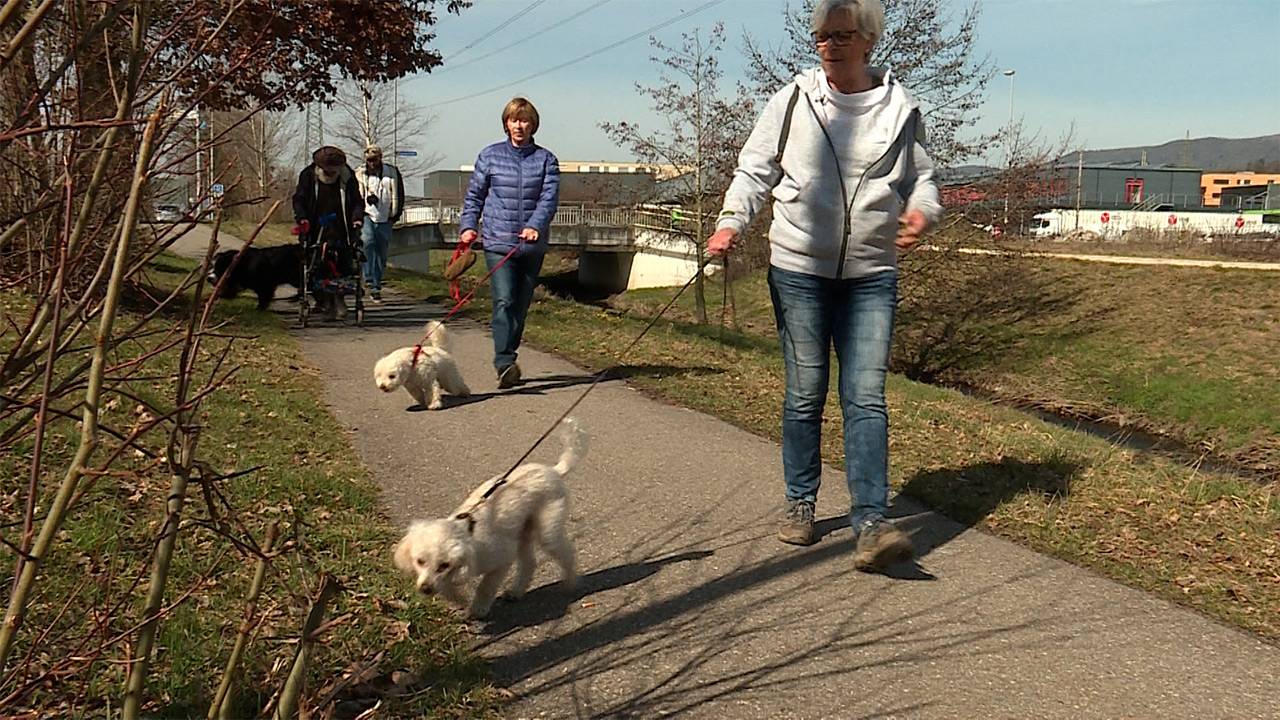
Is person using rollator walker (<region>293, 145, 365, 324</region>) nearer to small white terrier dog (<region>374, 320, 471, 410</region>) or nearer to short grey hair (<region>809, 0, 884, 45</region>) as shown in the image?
small white terrier dog (<region>374, 320, 471, 410</region>)

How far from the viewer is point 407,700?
10.2 feet

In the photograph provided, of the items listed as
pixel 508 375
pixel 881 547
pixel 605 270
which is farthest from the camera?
pixel 605 270

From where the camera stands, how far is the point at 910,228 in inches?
171

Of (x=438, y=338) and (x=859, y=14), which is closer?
(x=859, y=14)

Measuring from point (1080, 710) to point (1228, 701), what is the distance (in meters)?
0.52

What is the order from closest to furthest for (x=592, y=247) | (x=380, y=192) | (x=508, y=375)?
(x=508, y=375), (x=380, y=192), (x=592, y=247)

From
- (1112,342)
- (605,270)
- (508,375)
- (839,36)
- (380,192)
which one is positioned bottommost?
(605,270)

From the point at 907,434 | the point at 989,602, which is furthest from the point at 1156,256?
the point at 989,602

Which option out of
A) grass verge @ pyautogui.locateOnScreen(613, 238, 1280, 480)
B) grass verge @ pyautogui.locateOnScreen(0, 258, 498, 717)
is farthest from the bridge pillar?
grass verge @ pyautogui.locateOnScreen(0, 258, 498, 717)

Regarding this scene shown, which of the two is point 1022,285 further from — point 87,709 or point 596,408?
point 87,709

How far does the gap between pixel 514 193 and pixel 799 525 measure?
13.3ft

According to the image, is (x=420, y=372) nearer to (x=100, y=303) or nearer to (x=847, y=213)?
(x=847, y=213)

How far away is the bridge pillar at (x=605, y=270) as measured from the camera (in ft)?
166

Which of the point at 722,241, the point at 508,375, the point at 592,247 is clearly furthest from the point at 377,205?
the point at 592,247
